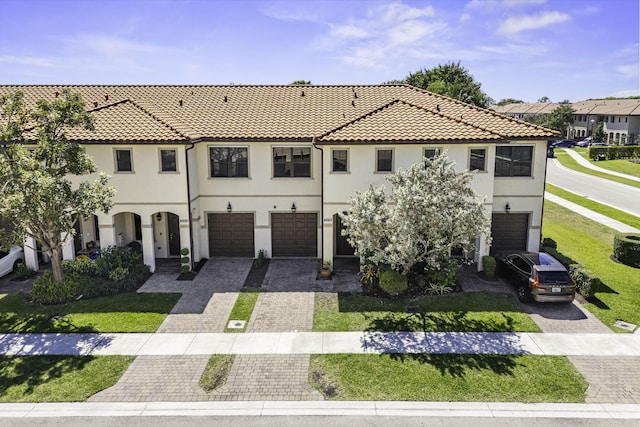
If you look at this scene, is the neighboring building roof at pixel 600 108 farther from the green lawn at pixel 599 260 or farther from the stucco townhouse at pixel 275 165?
the stucco townhouse at pixel 275 165

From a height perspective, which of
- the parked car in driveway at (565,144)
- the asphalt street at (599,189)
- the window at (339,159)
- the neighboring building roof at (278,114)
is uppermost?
the neighboring building roof at (278,114)

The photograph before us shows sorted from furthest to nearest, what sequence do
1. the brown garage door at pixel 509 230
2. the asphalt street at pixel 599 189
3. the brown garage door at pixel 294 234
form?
the asphalt street at pixel 599 189 → the brown garage door at pixel 294 234 → the brown garage door at pixel 509 230

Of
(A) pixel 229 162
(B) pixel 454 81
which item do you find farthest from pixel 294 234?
(B) pixel 454 81

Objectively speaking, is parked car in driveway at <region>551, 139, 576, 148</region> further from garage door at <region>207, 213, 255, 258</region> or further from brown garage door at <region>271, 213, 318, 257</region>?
garage door at <region>207, 213, 255, 258</region>

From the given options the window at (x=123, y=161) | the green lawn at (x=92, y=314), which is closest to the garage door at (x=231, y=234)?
Answer: the window at (x=123, y=161)

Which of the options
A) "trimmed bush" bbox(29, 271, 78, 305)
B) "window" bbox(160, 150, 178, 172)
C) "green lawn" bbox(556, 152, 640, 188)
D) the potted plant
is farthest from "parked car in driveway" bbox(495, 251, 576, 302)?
"green lawn" bbox(556, 152, 640, 188)

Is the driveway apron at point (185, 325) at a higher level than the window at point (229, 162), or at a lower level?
lower

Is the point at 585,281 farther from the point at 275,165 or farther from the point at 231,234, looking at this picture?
the point at 231,234
